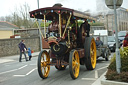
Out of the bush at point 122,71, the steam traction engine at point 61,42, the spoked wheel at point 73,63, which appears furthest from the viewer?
the steam traction engine at point 61,42

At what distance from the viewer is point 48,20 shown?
942 cm

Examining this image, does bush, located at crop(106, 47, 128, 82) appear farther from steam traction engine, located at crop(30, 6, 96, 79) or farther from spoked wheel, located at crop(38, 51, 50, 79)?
spoked wheel, located at crop(38, 51, 50, 79)

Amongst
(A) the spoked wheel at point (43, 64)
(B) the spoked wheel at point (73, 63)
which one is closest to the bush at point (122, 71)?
(B) the spoked wheel at point (73, 63)

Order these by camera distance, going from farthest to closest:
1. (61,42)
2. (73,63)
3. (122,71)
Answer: (61,42) < (73,63) < (122,71)

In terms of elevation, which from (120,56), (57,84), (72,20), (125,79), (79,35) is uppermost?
(72,20)

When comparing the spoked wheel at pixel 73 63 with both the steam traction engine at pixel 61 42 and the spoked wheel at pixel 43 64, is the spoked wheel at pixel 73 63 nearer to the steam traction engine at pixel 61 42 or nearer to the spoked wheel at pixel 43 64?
the steam traction engine at pixel 61 42

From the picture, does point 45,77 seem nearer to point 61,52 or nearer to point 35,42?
point 61,52

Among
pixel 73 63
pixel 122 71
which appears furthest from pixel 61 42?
pixel 122 71

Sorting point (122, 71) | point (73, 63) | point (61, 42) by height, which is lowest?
point (122, 71)

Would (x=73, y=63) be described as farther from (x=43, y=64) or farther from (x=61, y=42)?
(x=43, y=64)

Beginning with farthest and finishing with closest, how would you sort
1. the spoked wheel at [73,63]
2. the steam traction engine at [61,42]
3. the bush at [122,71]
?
the steam traction engine at [61,42] → the spoked wheel at [73,63] → the bush at [122,71]

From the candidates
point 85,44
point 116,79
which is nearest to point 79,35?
point 85,44

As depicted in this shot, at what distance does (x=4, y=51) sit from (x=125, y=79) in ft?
55.7

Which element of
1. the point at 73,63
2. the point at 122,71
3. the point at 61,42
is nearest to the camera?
the point at 122,71
